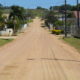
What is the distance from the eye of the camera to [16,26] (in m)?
69.4

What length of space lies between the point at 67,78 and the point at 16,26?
58435 millimetres

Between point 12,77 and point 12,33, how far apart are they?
174ft

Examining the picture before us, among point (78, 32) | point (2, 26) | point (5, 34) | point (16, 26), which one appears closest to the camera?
point (78, 32)

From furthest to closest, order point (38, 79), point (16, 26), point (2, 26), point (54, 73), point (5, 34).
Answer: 1. point (16, 26)
2. point (2, 26)
3. point (5, 34)
4. point (54, 73)
5. point (38, 79)

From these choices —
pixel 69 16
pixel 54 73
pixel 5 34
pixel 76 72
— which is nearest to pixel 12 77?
pixel 54 73

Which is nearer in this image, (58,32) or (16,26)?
(58,32)

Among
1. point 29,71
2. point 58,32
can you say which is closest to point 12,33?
point 58,32

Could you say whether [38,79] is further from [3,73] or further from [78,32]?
[78,32]

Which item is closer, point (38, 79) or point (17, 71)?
point (38, 79)

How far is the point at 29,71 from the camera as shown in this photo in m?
13.3

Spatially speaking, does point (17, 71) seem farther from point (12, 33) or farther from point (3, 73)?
point (12, 33)

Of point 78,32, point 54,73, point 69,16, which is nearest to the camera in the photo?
point 54,73

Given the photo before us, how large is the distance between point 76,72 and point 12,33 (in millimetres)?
51936

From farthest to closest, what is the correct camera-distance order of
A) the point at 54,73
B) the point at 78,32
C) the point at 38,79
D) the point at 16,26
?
1. the point at 16,26
2. the point at 78,32
3. the point at 54,73
4. the point at 38,79
